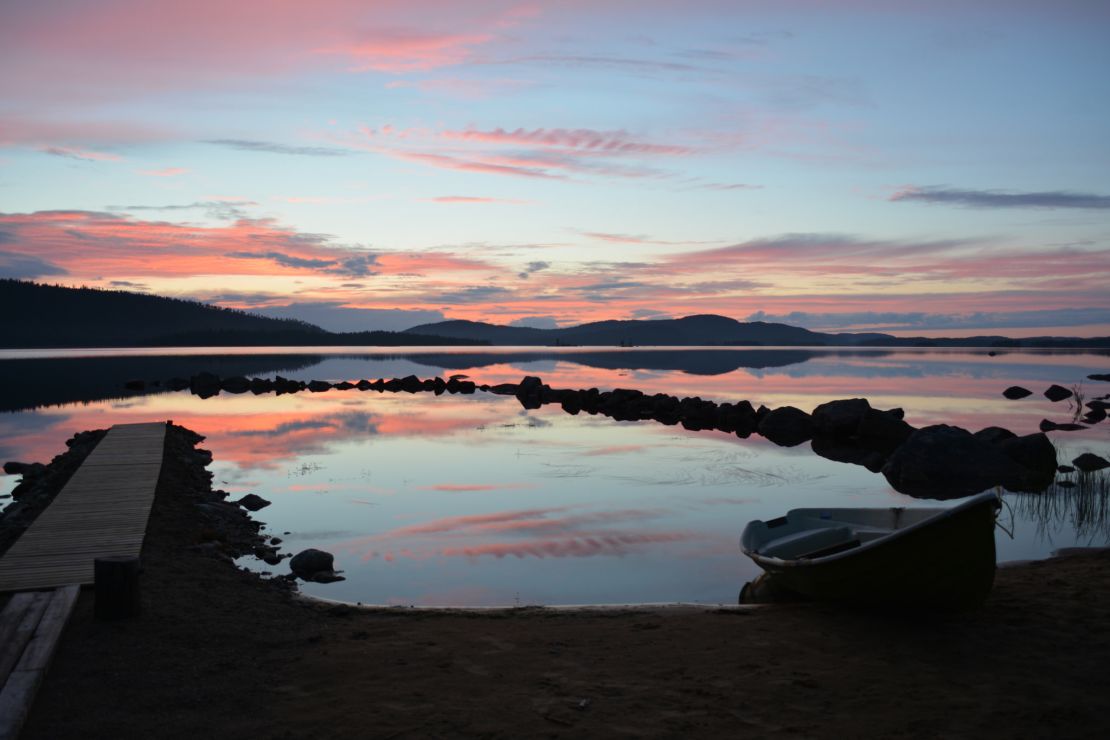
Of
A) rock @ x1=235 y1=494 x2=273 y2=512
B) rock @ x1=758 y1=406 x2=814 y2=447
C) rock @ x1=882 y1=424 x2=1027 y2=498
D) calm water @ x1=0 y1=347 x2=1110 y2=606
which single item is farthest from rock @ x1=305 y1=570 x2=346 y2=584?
rock @ x1=758 y1=406 x2=814 y2=447

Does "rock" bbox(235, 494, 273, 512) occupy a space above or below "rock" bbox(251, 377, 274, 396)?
below

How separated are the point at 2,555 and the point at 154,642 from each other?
4309mm

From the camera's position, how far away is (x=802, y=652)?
7801 millimetres

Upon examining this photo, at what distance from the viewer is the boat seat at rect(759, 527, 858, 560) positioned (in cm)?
1018

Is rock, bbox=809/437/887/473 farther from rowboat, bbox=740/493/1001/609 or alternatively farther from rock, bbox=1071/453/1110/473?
rowboat, bbox=740/493/1001/609

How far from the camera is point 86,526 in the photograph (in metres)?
11.7

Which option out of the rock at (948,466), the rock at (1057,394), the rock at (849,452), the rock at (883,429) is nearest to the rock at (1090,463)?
the rock at (948,466)

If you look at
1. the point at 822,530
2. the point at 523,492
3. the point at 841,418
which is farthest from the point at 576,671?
the point at 841,418

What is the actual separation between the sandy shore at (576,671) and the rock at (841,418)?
17737 millimetres

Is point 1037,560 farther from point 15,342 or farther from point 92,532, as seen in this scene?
point 15,342

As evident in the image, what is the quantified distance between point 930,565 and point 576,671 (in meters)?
3.88

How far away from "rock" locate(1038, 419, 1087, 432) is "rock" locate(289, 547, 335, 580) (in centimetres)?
2742

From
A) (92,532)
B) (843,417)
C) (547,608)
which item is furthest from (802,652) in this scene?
(843,417)

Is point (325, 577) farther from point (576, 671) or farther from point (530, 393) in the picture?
point (530, 393)
